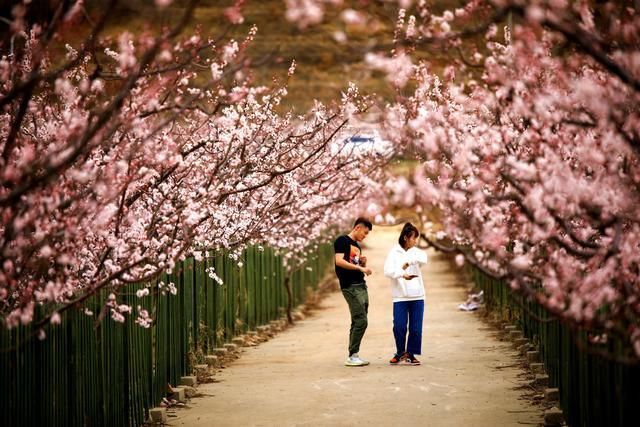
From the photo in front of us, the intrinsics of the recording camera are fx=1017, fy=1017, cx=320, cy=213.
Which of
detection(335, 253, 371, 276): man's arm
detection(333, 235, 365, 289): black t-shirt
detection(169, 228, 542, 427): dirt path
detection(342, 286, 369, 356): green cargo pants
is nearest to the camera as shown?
detection(169, 228, 542, 427): dirt path

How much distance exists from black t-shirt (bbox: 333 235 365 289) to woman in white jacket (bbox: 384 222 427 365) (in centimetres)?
42

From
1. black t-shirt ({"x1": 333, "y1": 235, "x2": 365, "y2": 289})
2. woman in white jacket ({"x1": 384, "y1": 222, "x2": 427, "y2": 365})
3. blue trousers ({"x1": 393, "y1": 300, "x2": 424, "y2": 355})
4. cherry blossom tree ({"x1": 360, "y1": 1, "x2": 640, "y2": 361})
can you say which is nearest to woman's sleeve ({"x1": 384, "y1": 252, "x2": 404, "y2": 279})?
woman in white jacket ({"x1": 384, "y1": 222, "x2": 427, "y2": 365})

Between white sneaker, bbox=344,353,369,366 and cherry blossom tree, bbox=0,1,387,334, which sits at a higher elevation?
cherry blossom tree, bbox=0,1,387,334

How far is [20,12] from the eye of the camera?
236 inches

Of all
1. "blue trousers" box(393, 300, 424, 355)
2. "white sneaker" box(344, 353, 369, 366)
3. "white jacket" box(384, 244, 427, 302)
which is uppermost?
"white jacket" box(384, 244, 427, 302)

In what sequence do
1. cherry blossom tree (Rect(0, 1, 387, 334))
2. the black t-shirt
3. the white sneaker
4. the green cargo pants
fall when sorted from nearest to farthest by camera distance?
cherry blossom tree (Rect(0, 1, 387, 334)) < the black t-shirt < the green cargo pants < the white sneaker

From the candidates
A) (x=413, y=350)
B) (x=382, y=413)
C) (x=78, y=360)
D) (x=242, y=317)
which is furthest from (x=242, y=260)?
(x=78, y=360)

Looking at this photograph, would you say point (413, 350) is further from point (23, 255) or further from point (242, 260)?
point (23, 255)

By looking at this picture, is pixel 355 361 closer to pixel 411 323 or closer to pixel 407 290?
pixel 411 323

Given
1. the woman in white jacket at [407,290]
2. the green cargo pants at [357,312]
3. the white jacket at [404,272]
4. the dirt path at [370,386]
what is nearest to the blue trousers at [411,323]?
the woman in white jacket at [407,290]

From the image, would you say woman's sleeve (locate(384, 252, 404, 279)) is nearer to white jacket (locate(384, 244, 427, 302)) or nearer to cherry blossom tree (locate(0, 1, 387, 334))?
white jacket (locate(384, 244, 427, 302))

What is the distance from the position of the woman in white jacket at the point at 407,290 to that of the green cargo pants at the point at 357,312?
46 cm

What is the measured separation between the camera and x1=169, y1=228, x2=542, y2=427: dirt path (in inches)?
420

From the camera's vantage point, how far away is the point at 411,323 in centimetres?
1489
